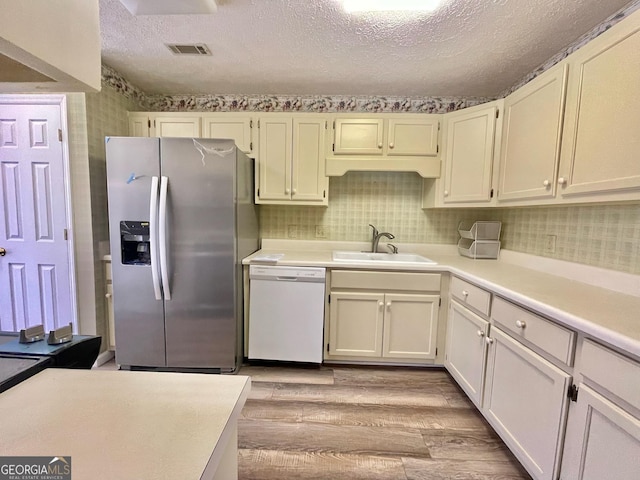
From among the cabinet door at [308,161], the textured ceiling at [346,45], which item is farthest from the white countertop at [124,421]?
the cabinet door at [308,161]

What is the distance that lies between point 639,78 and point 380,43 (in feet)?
4.17

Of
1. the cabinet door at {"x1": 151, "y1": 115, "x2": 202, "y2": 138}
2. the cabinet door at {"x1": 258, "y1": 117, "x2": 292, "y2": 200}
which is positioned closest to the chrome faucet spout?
the cabinet door at {"x1": 258, "y1": 117, "x2": 292, "y2": 200}

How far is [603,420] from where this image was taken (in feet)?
3.11

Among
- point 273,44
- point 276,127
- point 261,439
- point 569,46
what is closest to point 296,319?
point 261,439

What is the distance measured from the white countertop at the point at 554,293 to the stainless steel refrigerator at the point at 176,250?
0.34 meters

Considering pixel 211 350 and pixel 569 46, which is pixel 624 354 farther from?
pixel 211 350

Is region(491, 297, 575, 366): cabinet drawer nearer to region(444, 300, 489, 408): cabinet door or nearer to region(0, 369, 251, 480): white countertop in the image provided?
region(444, 300, 489, 408): cabinet door

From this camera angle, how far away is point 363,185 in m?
2.67

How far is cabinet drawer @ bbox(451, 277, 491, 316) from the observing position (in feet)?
5.26

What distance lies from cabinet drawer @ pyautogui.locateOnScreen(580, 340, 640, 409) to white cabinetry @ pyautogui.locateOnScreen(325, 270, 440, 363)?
1.11m

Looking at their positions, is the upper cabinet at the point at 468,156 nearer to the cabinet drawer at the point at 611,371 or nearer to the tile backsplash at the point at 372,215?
the tile backsplash at the point at 372,215

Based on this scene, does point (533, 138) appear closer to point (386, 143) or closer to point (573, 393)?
point (386, 143)

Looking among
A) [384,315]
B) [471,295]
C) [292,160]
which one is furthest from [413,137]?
[384,315]

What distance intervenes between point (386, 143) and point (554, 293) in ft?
5.12
